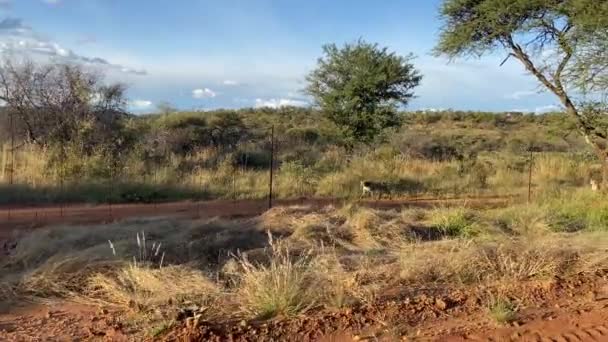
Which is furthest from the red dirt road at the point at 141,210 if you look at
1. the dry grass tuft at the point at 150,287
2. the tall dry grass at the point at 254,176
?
the dry grass tuft at the point at 150,287

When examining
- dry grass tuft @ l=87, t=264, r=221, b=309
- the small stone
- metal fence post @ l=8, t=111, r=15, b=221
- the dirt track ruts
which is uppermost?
metal fence post @ l=8, t=111, r=15, b=221

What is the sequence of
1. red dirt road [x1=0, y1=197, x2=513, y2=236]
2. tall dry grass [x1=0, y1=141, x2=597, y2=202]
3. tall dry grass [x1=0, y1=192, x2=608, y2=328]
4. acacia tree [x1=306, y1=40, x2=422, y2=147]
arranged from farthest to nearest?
acacia tree [x1=306, y1=40, x2=422, y2=147], tall dry grass [x1=0, y1=141, x2=597, y2=202], red dirt road [x1=0, y1=197, x2=513, y2=236], tall dry grass [x1=0, y1=192, x2=608, y2=328]

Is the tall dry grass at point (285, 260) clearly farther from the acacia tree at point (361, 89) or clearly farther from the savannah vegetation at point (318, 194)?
the acacia tree at point (361, 89)

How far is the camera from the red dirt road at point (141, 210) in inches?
445

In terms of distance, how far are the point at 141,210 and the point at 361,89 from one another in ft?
37.0

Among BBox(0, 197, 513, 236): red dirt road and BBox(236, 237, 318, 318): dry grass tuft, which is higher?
BBox(236, 237, 318, 318): dry grass tuft

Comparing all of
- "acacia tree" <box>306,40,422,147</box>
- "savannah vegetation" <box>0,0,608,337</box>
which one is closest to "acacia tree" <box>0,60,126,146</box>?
"savannah vegetation" <box>0,0,608,337</box>

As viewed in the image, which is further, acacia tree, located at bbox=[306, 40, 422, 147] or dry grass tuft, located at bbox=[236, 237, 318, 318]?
→ acacia tree, located at bbox=[306, 40, 422, 147]

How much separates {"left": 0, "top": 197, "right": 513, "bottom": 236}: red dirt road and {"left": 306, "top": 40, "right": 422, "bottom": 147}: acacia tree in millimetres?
7332

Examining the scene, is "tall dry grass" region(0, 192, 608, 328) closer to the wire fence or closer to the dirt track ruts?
the dirt track ruts

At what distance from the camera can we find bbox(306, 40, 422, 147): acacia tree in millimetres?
22406

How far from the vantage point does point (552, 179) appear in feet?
66.2

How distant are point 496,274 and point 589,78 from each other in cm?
784

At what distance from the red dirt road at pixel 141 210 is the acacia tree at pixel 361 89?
24.1ft
